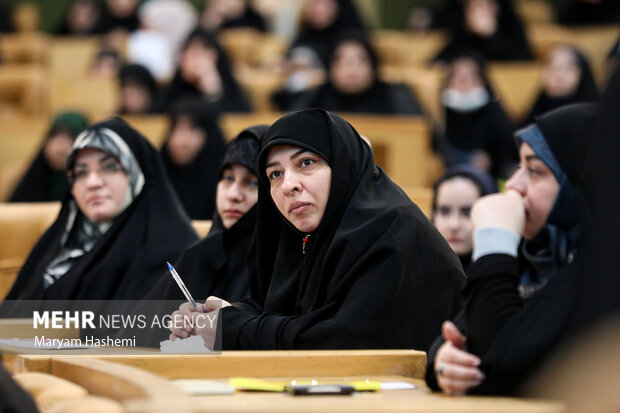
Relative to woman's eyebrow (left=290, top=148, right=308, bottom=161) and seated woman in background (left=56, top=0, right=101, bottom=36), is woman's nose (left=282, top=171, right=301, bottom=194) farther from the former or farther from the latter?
seated woman in background (left=56, top=0, right=101, bottom=36)

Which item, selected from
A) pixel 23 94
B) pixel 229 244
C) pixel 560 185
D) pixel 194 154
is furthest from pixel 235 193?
pixel 23 94

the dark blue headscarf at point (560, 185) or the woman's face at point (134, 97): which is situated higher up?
Result: the dark blue headscarf at point (560, 185)

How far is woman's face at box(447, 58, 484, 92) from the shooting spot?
684 centimetres

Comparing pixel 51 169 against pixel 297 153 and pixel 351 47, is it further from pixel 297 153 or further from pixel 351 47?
pixel 297 153

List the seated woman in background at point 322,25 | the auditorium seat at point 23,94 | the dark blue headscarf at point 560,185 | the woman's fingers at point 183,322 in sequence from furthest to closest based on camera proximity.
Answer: the seated woman in background at point 322,25 → the auditorium seat at point 23,94 → the woman's fingers at point 183,322 → the dark blue headscarf at point 560,185

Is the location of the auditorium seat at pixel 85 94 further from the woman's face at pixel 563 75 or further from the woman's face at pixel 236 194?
the woman's face at pixel 236 194

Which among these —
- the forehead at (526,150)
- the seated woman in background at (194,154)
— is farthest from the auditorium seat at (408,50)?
the forehead at (526,150)

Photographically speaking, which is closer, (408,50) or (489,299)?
(489,299)

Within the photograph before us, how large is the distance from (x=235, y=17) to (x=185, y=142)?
191 inches

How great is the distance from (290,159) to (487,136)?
4270mm

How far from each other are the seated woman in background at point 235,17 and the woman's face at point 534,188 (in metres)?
8.10

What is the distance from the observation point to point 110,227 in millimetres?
3801

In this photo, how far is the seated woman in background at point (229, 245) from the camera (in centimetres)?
335

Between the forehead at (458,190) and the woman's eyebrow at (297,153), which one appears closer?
the woman's eyebrow at (297,153)
